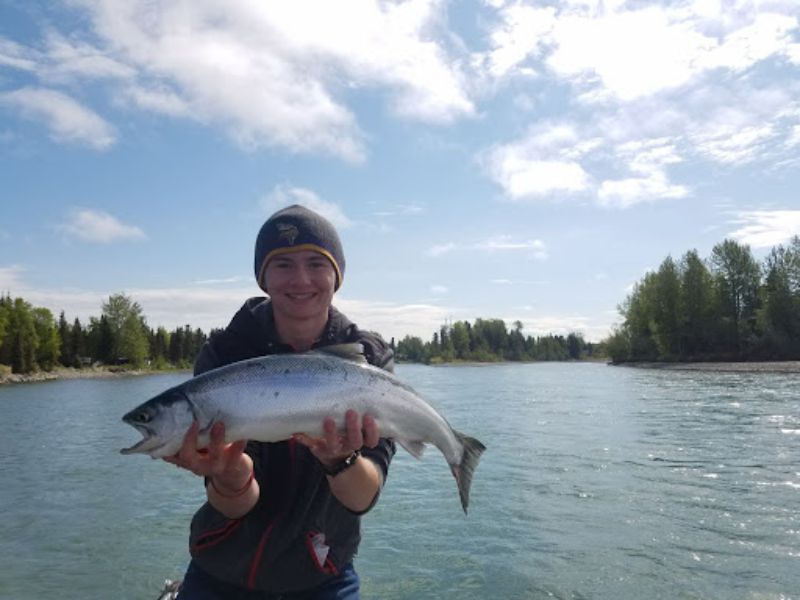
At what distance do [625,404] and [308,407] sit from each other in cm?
2893

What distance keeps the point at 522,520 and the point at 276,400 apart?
27.7 feet

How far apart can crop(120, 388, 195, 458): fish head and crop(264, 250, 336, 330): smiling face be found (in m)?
0.82

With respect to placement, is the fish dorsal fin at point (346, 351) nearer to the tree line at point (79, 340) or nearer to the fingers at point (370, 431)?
the fingers at point (370, 431)

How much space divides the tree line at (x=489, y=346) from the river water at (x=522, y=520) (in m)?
148

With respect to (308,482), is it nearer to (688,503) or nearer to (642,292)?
(688,503)

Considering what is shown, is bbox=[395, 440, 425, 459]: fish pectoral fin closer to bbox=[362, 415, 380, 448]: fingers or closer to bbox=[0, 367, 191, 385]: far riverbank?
bbox=[362, 415, 380, 448]: fingers

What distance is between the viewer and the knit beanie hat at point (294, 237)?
3.72 meters

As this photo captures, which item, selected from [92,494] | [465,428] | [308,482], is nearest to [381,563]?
[308,482]

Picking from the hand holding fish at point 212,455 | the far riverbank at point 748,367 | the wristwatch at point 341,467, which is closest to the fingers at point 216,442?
the hand holding fish at point 212,455

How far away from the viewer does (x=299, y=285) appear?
12.0 feet

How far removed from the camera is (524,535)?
9.78 m

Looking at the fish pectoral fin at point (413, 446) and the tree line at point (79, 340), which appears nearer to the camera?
the fish pectoral fin at point (413, 446)

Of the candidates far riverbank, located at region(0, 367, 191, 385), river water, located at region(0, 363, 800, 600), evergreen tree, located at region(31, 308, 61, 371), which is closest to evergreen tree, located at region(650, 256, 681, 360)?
river water, located at region(0, 363, 800, 600)

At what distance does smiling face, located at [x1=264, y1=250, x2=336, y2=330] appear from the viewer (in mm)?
3688
